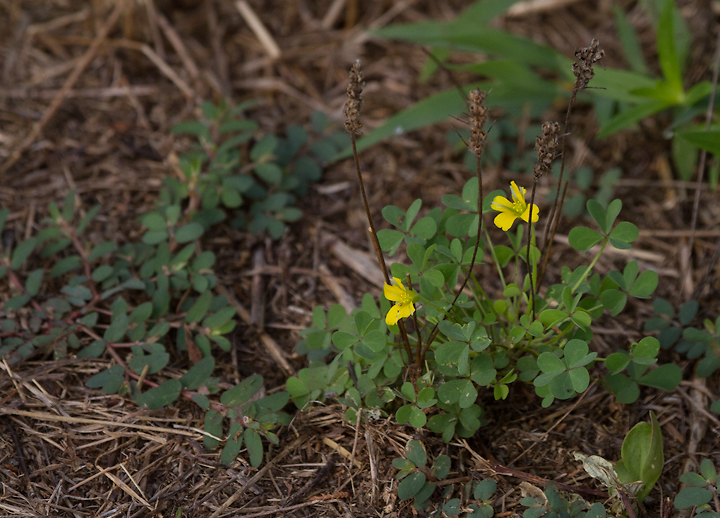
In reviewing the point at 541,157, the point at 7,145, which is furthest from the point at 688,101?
the point at 7,145

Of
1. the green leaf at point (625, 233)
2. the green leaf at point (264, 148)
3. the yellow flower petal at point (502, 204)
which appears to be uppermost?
the yellow flower petal at point (502, 204)

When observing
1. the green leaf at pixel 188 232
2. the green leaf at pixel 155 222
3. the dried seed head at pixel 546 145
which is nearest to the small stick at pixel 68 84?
the green leaf at pixel 155 222

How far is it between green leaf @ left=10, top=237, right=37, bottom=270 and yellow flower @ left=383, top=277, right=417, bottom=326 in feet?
4.40

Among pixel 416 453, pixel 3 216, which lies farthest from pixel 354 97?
pixel 3 216

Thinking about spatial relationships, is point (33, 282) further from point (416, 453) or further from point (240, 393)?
point (416, 453)

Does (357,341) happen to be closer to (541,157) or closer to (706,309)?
(541,157)

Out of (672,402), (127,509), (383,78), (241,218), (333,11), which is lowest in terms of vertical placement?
(127,509)

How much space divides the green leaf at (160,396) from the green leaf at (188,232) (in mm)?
522

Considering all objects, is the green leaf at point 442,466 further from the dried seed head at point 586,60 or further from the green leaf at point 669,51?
the green leaf at point 669,51

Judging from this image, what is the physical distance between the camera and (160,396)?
1.62 metres

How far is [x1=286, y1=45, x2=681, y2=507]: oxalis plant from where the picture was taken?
1.38 meters

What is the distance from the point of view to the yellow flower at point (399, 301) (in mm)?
1325

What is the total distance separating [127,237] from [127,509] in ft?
3.43

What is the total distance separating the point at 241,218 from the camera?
2.24 m
